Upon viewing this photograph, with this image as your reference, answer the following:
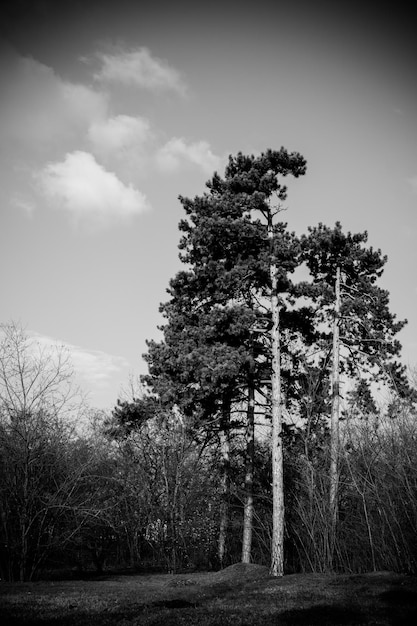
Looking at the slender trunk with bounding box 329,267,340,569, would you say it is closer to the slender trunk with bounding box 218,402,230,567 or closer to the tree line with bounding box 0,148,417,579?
the tree line with bounding box 0,148,417,579

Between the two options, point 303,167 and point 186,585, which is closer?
point 186,585

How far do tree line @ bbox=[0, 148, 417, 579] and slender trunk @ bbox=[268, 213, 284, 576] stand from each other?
0.05 metres

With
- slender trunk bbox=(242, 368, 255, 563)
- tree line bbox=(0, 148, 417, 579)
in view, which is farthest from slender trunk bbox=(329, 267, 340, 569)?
slender trunk bbox=(242, 368, 255, 563)

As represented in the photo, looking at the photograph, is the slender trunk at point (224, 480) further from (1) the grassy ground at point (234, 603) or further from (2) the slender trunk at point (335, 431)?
(1) the grassy ground at point (234, 603)

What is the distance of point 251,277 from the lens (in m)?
17.0

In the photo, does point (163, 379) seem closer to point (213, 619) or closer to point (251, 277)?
point (251, 277)

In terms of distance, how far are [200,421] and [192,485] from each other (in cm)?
494

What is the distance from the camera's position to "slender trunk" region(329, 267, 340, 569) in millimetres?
15205

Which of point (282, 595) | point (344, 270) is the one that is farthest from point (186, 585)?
point (344, 270)

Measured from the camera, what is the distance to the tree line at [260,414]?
14.9 metres

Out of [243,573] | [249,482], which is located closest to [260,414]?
[249,482]

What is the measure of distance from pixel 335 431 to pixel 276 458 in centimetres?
399

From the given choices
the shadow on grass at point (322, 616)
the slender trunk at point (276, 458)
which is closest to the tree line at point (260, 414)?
the slender trunk at point (276, 458)

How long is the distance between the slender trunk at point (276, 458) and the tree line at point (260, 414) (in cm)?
5
